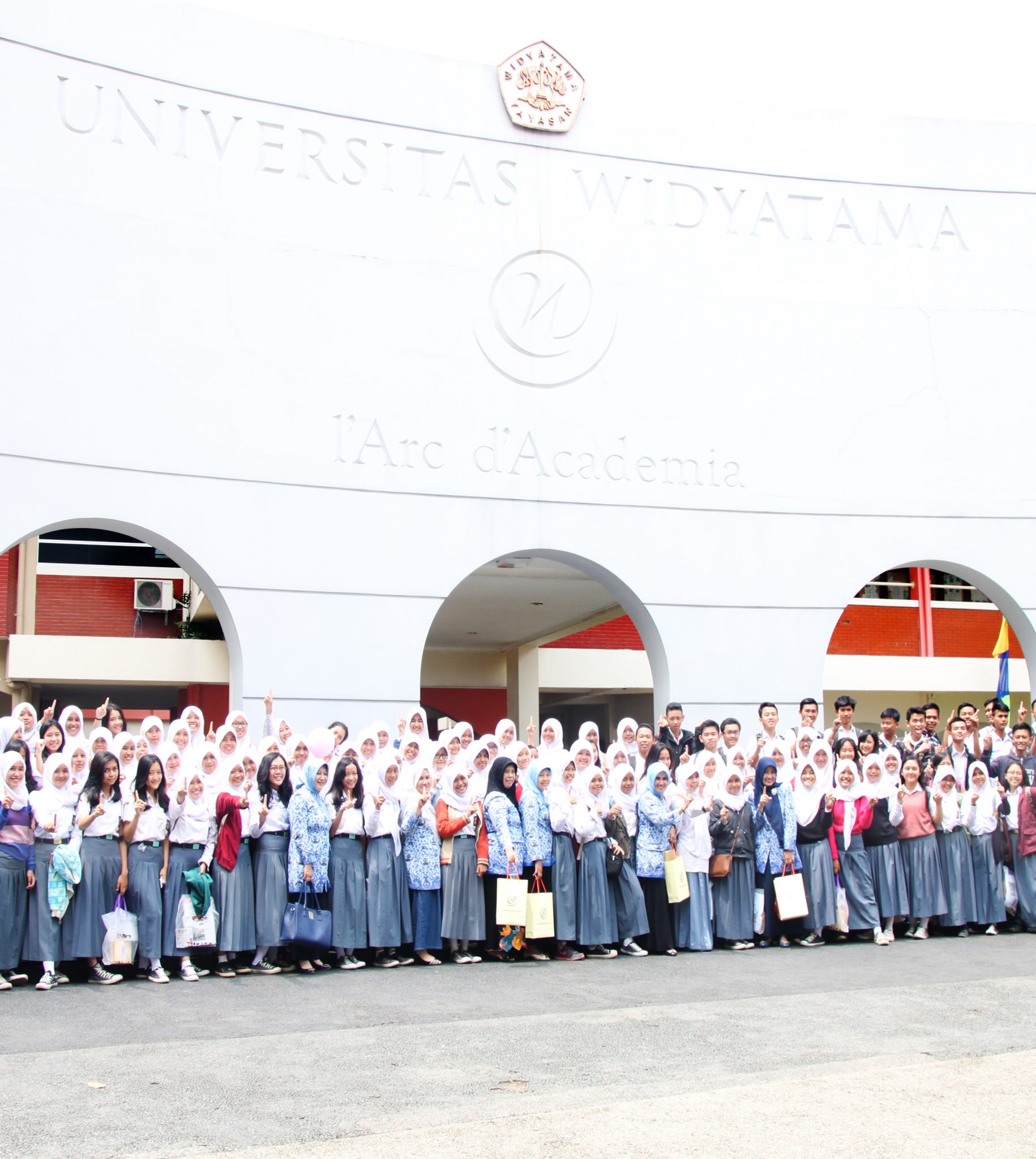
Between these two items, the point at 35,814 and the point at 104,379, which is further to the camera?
the point at 104,379

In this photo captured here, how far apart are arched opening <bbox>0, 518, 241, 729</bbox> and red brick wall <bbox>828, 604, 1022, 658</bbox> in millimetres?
11614

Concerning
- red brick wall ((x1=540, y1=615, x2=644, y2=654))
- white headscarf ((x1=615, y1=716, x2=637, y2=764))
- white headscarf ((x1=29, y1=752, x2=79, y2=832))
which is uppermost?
red brick wall ((x1=540, y1=615, x2=644, y2=654))

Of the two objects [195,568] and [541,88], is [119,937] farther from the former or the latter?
[541,88]

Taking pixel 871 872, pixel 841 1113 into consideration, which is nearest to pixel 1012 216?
pixel 871 872

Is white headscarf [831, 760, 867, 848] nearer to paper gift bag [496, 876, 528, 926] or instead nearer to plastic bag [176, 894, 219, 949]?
paper gift bag [496, 876, 528, 926]

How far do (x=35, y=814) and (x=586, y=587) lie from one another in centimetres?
839

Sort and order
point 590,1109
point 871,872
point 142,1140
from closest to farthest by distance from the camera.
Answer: point 142,1140, point 590,1109, point 871,872

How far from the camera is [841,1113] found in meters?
4.94

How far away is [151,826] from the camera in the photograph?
846cm

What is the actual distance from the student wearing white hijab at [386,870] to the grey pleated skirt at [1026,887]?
5381 millimetres

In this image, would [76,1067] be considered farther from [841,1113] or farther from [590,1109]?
[841,1113]

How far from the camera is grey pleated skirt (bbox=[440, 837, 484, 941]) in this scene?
909cm

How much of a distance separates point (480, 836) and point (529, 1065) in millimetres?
3474

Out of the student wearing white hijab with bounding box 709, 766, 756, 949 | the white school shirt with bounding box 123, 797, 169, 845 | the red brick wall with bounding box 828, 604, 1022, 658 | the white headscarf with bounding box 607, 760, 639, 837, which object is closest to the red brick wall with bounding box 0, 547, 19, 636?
the white school shirt with bounding box 123, 797, 169, 845
